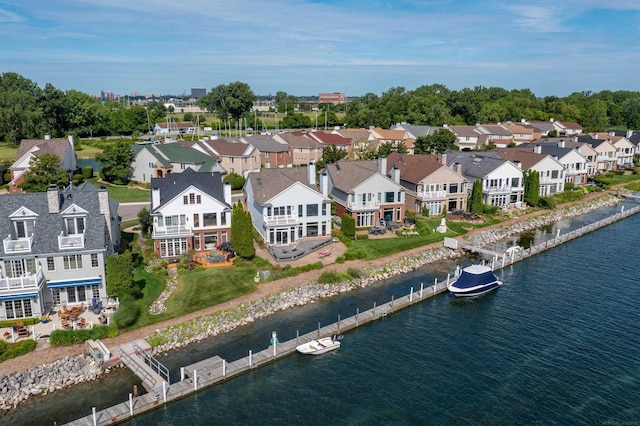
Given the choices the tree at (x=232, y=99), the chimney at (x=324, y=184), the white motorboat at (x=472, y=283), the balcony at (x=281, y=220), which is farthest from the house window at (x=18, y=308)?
the tree at (x=232, y=99)

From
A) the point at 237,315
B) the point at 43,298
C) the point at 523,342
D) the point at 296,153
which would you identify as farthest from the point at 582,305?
the point at 296,153

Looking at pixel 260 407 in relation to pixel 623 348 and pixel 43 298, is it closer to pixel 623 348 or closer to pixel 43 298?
pixel 43 298

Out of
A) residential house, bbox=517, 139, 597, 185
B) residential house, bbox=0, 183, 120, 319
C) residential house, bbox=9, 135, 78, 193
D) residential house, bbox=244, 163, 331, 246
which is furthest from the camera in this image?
residential house, bbox=517, 139, 597, 185

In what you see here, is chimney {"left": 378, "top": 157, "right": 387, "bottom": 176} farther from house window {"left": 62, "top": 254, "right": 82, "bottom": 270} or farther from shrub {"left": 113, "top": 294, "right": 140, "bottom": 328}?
house window {"left": 62, "top": 254, "right": 82, "bottom": 270}

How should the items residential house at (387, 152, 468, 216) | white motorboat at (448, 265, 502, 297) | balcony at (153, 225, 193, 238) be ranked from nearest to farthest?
white motorboat at (448, 265, 502, 297) → balcony at (153, 225, 193, 238) → residential house at (387, 152, 468, 216)

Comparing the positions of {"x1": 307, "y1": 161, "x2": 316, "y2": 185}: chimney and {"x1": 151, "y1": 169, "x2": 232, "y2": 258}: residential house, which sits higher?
{"x1": 307, "y1": 161, "x2": 316, "y2": 185}: chimney

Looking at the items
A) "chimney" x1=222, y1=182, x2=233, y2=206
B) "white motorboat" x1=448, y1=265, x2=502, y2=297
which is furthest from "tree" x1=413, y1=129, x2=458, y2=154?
"chimney" x1=222, y1=182, x2=233, y2=206

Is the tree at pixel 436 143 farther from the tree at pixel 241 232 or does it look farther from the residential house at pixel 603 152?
the tree at pixel 241 232
